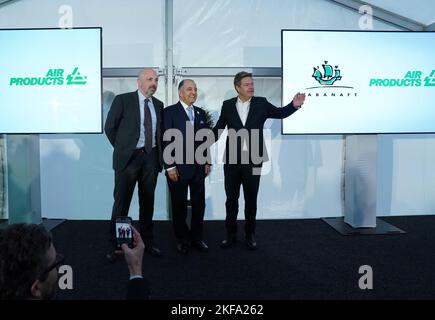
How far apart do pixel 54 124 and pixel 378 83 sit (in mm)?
3367

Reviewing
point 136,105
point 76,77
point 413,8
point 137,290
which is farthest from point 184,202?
point 413,8

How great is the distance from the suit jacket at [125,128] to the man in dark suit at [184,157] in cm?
11

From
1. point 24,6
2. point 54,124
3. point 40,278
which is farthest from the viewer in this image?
A: point 24,6

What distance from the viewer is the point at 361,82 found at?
462 centimetres

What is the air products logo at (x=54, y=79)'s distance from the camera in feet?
14.4

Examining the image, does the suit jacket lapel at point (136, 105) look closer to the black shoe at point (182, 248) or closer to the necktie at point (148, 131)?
the necktie at point (148, 131)

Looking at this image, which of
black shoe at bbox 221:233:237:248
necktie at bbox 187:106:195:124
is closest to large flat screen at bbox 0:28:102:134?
necktie at bbox 187:106:195:124

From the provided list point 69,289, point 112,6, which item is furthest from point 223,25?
point 69,289

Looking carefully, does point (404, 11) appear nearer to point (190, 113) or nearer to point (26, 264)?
point (190, 113)

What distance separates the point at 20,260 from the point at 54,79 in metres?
3.65

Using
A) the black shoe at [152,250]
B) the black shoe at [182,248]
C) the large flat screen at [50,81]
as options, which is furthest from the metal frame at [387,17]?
the black shoe at [152,250]

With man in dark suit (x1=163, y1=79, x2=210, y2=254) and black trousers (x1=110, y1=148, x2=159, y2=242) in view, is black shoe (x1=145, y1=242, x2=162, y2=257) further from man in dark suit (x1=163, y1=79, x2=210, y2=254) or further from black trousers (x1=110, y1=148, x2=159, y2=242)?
man in dark suit (x1=163, y1=79, x2=210, y2=254)
